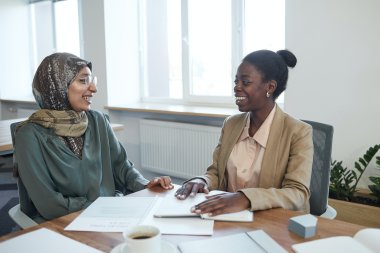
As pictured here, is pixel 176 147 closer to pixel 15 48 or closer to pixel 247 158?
pixel 247 158

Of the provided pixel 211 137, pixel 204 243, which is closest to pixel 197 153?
pixel 211 137

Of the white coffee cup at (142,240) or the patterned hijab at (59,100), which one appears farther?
the patterned hijab at (59,100)

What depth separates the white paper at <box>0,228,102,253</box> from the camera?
92cm

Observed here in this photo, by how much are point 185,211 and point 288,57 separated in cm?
89

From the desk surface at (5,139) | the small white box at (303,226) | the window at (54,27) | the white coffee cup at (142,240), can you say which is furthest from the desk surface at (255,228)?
the window at (54,27)

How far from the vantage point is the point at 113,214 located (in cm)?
114

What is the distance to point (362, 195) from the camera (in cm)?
255

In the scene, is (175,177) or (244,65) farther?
(175,177)

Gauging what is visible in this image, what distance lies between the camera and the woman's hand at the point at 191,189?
1290mm

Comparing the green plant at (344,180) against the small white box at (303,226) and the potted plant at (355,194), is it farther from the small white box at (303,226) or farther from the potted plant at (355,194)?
the small white box at (303,226)

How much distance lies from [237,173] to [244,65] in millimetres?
471

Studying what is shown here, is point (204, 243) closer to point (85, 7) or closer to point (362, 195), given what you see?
point (362, 195)

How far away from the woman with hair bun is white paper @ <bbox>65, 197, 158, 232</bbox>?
0.50 feet

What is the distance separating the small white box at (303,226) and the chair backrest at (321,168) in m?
0.51
